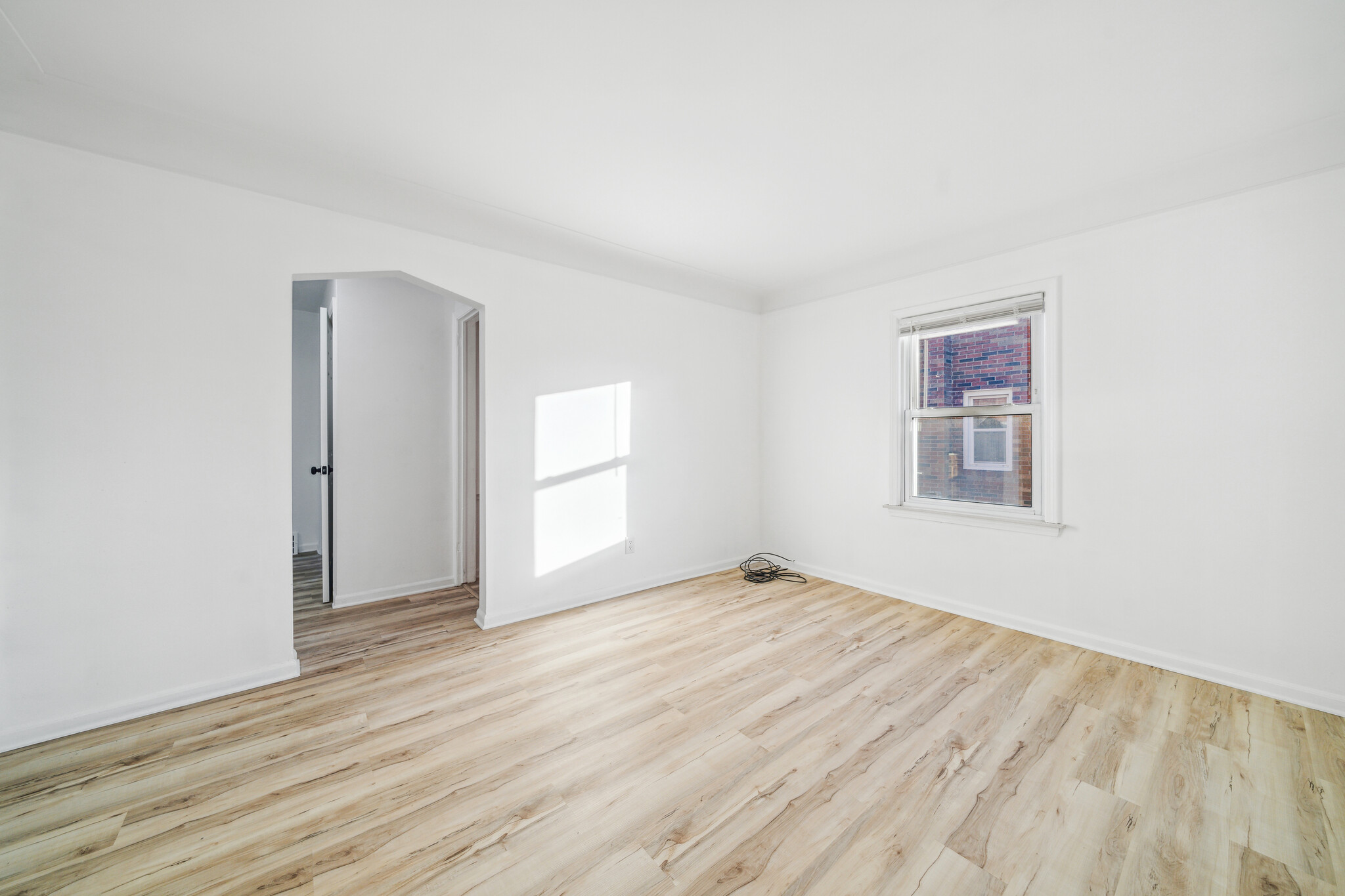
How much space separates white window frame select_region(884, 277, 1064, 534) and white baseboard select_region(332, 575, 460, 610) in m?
3.69

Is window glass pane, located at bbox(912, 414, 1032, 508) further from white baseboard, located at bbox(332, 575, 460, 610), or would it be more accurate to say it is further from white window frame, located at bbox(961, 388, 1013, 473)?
white baseboard, located at bbox(332, 575, 460, 610)

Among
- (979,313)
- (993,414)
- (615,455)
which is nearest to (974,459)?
(993,414)

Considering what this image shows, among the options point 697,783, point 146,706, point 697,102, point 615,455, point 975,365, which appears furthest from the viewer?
point 615,455

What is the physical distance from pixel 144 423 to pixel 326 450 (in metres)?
1.52

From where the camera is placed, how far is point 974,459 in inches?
139

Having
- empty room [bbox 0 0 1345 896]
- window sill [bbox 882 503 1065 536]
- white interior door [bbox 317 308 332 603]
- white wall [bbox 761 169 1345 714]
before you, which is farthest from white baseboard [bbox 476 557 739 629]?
white wall [bbox 761 169 1345 714]

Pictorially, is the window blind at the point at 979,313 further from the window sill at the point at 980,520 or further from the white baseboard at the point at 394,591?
the white baseboard at the point at 394,591

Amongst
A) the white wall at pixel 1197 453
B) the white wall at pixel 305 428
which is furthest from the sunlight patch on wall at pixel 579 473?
the white wall at pixel 305 428

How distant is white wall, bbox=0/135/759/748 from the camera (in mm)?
2018

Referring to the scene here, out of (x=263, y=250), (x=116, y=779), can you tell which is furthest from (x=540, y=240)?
(x=116, y=779)

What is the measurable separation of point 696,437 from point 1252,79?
3.50 m

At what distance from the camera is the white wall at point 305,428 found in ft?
18.6

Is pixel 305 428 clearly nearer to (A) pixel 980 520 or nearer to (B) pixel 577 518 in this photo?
(B) pixel 577 518

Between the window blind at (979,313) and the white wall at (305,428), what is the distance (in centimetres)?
624
